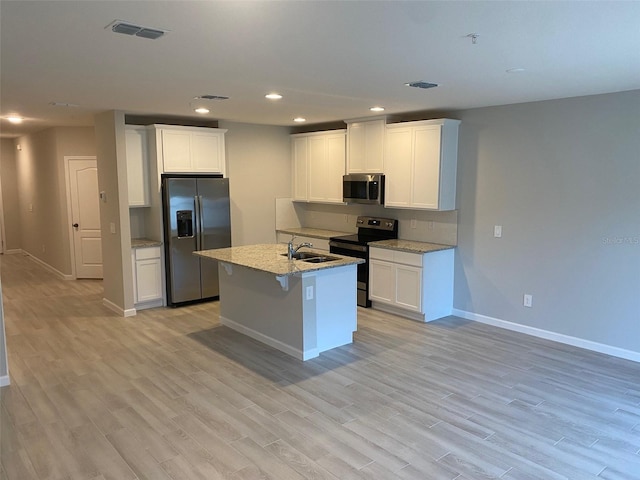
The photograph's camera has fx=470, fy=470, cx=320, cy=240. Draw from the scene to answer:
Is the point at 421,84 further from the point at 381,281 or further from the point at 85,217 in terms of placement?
the point at 85,217

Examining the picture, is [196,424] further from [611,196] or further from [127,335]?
[611,196]

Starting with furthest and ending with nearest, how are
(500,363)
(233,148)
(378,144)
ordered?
(233,148) < (378,144) < (500,363)

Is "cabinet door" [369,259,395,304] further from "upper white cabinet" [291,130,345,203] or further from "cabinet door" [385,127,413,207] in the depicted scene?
"upper white cabinet" [291,130,345,203]

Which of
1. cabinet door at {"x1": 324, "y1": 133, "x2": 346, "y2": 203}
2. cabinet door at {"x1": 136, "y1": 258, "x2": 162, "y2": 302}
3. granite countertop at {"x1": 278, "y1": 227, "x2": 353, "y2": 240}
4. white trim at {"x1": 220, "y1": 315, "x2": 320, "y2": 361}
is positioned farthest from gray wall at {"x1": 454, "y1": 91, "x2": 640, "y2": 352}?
cabinet door at {"x1": 136, "y1": 258, "x2": 162, "y2": 302}

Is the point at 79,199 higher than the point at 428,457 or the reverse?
higher

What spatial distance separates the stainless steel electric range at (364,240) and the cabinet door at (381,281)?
85 millimetres

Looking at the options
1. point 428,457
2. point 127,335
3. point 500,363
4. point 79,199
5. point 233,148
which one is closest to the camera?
point 428,457

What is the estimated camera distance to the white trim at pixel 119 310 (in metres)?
5.85

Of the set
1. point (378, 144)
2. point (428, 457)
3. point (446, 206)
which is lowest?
point (428, 457)

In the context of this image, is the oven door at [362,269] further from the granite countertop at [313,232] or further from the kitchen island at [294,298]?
the kitchen island at [294,298]

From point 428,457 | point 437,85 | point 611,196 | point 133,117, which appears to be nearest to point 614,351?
point 611,196

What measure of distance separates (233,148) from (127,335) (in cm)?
312

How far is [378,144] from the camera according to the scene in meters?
6.07

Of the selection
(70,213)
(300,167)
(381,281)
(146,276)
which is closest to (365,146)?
(300,167)
